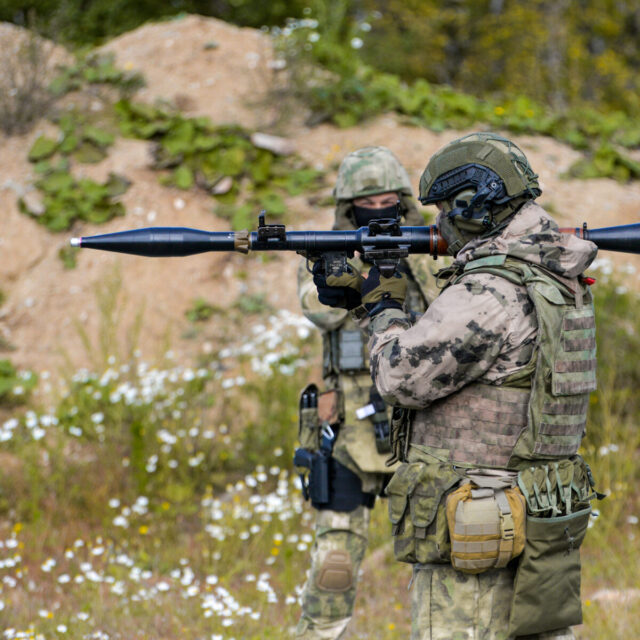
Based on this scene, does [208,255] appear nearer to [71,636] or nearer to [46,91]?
[46,91]

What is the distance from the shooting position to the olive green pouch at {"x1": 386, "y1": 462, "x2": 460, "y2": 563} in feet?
8.22

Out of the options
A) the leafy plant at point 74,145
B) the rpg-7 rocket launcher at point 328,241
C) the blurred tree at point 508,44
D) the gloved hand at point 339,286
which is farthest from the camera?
the blurred tree at point 508,44

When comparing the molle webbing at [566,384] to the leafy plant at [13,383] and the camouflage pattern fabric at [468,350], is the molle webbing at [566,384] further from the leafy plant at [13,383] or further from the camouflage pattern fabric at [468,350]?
the leafy plant at [13,383]

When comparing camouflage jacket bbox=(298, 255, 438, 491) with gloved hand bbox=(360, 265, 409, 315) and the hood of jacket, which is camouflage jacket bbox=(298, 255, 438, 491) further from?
the hood of jacket

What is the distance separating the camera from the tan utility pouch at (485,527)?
2400mm

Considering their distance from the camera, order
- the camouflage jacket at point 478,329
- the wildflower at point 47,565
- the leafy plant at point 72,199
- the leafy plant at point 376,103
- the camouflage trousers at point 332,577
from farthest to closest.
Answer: the leafy plant at point 376,103, the leafy plant at point 72,199, the wildflower at point 47,565, the camouflage trousers at point 332,577, the camouflage jacket at point 478,329

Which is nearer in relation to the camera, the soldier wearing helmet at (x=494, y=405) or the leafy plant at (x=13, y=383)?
the soldier wearing helmet at (x=494, y=405)

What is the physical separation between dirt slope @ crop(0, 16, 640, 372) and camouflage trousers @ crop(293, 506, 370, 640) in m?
3.78

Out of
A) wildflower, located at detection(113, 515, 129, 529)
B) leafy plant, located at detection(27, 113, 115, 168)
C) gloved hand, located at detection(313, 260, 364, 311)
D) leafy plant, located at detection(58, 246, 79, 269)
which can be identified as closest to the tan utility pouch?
gloved hand, located at detection(313, 260, 364, 311)

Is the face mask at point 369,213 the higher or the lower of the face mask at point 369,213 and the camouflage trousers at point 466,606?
the higher

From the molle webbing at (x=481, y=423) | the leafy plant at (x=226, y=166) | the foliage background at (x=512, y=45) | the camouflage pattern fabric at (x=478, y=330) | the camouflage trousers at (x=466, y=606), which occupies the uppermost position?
the foliage background at (x=512, y=45)

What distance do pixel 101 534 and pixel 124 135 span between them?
5311 millimetres

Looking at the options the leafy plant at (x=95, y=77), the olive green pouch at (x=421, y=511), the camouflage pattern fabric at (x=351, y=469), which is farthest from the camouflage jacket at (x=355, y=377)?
the leafy plant at (x=95, y=77)

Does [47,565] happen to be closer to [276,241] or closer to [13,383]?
[276,241]
